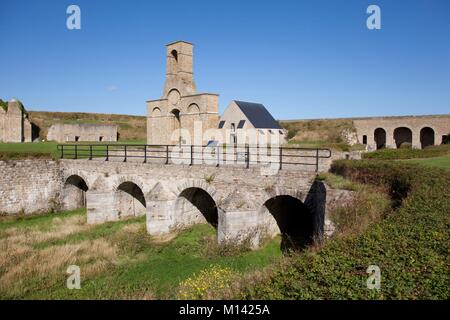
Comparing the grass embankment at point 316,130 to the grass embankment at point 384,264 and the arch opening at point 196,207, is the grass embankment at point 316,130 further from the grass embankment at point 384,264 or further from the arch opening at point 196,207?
the grass embankment at point 384,264

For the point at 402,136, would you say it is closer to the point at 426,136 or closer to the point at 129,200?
the point at 426,136

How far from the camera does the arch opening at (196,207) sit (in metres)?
14.5

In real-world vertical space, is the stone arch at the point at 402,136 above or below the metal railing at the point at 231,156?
above

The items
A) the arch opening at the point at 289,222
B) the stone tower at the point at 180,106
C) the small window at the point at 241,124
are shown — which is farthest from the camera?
the small window at the point at 241,124

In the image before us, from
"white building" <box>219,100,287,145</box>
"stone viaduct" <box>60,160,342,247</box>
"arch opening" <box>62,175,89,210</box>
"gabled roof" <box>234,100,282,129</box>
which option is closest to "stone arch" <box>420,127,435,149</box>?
"white building" <box>219,100,287,145</box>

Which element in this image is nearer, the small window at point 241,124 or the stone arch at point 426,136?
the small window at point 241,124

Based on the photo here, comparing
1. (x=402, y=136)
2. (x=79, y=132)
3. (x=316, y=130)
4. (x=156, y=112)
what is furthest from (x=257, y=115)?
(x=79, y=132)

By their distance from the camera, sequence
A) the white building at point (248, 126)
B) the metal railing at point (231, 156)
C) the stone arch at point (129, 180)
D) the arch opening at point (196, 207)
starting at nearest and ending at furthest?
the metal railing at point (231, 156) < the arch opening at point (196, 207) < the stone arch at point (129, 180) < the white building at point (248, 126)

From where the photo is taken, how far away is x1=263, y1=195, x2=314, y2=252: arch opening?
1235 cm

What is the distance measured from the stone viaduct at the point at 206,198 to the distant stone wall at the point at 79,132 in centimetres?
1818

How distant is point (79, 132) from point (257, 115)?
18.2 meters

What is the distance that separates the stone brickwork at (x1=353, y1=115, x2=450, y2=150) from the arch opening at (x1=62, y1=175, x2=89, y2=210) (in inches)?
968

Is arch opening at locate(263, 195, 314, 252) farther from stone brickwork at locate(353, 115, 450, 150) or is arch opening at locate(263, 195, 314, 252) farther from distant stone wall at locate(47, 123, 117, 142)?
distant stone wall at locate(47, 123, 117, 142)

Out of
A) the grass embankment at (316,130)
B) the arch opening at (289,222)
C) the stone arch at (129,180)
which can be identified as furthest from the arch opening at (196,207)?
the grass embankment at (316,130)
